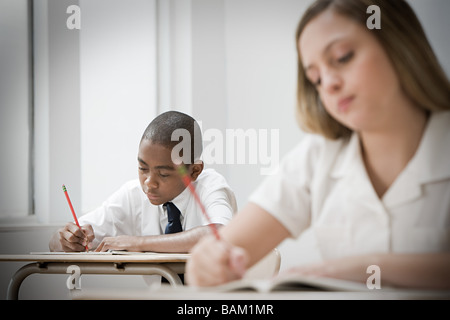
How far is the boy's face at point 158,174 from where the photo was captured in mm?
1704

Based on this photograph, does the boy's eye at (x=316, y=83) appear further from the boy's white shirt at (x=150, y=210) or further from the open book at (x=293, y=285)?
the boy's white shirt at (x=150, y=210)

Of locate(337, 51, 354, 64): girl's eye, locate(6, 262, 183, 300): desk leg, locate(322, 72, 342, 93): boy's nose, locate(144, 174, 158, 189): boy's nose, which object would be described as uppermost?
locate(337, 51, 354, 64): girl's eye

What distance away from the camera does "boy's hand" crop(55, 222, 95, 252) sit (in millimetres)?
1776

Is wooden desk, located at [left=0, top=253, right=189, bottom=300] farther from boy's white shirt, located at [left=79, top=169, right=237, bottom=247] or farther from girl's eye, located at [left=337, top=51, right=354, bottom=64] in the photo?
girl's eye, located at [left=337, top=51, right=354, bottom=64]

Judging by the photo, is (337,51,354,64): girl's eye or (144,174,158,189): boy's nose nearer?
(337,51,354,64): girl's eye

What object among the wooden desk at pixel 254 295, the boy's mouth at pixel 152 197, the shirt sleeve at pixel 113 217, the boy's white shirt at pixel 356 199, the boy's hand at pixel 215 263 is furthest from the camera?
the shirt sleeve at pixel 113 217

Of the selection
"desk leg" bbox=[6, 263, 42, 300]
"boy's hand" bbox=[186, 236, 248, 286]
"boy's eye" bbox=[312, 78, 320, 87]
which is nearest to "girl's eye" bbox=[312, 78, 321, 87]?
"boy's eye" bbox=[312, 78, 320, 87]

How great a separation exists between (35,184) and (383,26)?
152 cm

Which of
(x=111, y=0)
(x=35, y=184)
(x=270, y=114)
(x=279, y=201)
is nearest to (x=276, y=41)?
(x=270, y=114)

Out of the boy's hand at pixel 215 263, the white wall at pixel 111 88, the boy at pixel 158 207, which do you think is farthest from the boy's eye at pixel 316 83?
the white wall at pixel 111 88

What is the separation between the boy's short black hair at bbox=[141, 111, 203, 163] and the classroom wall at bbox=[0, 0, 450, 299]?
46 millimetres

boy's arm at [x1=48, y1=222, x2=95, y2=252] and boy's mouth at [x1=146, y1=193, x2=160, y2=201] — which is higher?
boy's mouth at [x1=146, y1=193, x2=160, y2=201]

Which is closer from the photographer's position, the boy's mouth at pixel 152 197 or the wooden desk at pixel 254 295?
the wooden desk at pixel 254 295

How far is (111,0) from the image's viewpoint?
1.88 m
